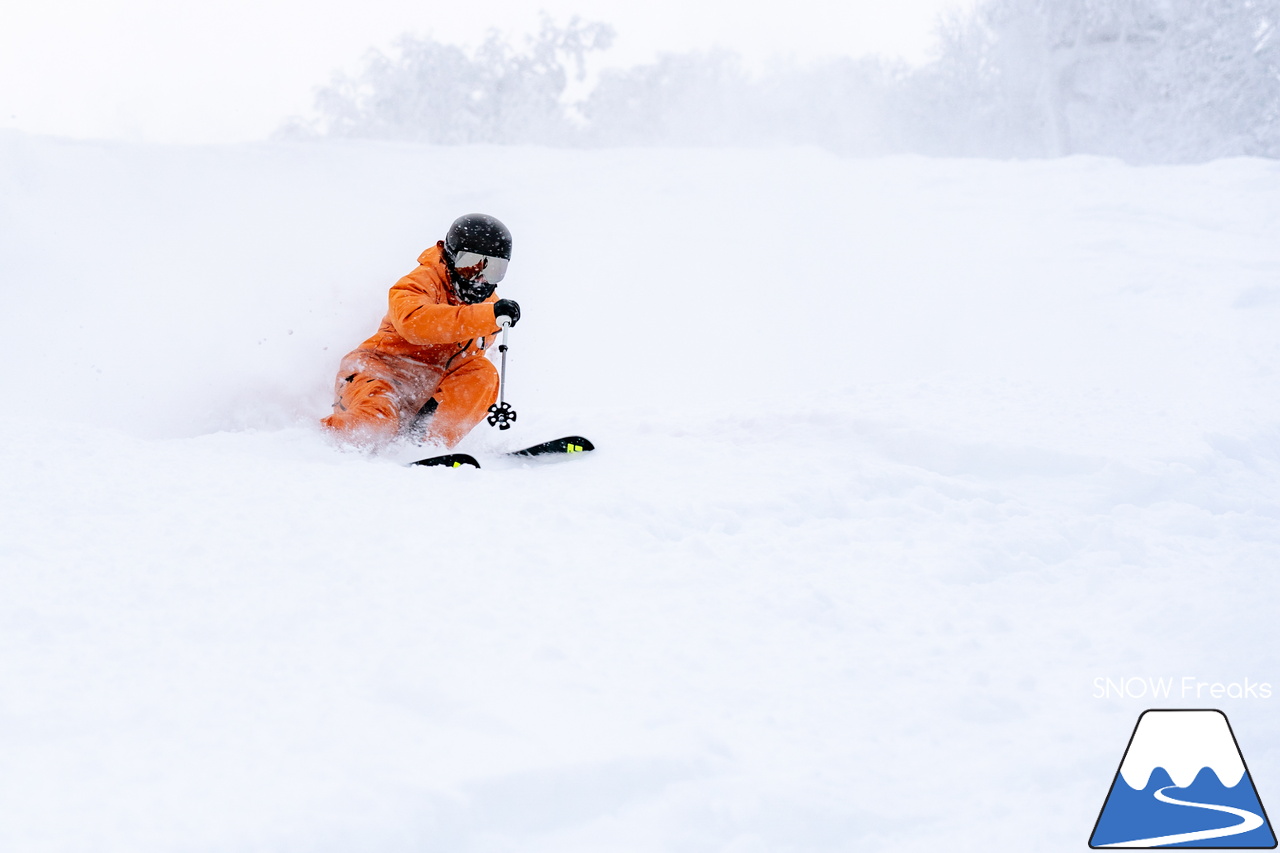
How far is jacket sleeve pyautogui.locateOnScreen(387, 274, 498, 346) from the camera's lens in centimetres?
401

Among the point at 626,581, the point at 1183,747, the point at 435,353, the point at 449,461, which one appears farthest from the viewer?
the point at 435,353

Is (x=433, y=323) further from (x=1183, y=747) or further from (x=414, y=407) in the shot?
(x=1183, y=747)

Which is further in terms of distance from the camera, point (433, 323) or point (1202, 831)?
point (433, 323)

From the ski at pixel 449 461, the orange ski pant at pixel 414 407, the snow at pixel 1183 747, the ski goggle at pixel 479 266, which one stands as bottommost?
the snow at pixel 1183 747

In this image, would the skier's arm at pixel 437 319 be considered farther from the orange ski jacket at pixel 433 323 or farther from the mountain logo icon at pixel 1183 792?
the mountain logo icon at pixel 1183 792

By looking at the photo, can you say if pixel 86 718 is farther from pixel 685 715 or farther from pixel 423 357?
pixel 423 357

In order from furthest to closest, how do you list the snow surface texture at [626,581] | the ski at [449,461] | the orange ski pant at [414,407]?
the orange ski pant at [414,407]
the ski at [449,461]
the snow surface texture at [626,581]

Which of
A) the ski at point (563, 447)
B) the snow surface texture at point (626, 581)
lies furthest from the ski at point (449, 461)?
the ski at point (563, 447)

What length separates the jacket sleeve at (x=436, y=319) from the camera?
4.01m

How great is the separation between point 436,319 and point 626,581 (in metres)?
2.00

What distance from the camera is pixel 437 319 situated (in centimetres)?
→ 402

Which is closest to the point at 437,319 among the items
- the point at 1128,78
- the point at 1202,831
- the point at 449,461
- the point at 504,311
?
the point at 504,311

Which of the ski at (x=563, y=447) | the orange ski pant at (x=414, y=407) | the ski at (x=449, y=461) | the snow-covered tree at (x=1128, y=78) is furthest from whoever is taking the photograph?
the snow-covered tree at (x=1128, y=78)

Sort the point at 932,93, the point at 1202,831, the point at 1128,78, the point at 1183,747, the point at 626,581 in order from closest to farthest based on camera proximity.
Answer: the point at 1202,831
the point at 1183,747
the point at 626,581
the point at 1128,78
the point at 932,93
